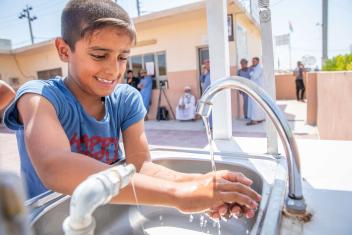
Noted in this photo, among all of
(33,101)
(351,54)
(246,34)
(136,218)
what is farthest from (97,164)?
(246,34)

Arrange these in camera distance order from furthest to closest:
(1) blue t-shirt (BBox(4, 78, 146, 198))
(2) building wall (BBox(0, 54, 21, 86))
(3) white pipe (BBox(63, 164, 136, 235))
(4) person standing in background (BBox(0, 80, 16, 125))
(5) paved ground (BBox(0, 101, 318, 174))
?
A: (2) building wall (BBox(0, 54, 21, 86)), (5) paved ground (BBox(0, 101, 318, 174)), (4) person standing in background (BBox(0, 80, 16, 125)), (1) blue t-shirt (BBox(4, 78, 146, 198)), (3) white pipe (BBox(63, 164, 136, 235))

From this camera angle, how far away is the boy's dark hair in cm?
79

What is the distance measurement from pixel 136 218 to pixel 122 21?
0.84 m

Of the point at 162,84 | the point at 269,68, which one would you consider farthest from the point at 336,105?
the point at 162,84

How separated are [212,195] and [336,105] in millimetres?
3151

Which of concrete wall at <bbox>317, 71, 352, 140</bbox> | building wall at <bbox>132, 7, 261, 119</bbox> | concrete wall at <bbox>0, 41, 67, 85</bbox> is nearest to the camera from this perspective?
concrete wall at <bbox>317, 71, 352, 140</bbox>

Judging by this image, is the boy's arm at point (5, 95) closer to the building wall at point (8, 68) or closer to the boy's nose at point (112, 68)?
the boy's nose at point (112, 68)

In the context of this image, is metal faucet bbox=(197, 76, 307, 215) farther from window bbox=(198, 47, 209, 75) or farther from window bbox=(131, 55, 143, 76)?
window bbox=(131, 55, 143, 76)

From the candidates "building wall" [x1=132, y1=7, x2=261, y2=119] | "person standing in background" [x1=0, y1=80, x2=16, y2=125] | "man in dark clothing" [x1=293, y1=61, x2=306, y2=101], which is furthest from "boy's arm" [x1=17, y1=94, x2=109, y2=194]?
"man in dark clothing" [x1=293, y1=61, x2=306, y2=101]

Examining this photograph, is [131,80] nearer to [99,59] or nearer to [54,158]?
[99,59]

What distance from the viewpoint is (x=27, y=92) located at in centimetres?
77

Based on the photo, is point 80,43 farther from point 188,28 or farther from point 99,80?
point 188,28

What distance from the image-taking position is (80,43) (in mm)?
810

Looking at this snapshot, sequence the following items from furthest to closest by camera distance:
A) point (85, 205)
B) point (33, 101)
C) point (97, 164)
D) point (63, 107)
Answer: point (63, 107), point (33, 101), point (97, 164), point (85, 205)
